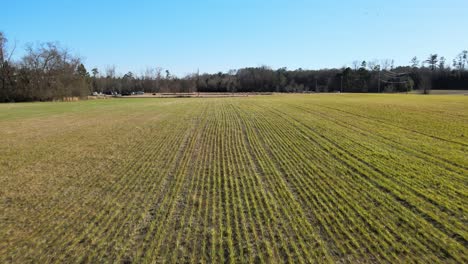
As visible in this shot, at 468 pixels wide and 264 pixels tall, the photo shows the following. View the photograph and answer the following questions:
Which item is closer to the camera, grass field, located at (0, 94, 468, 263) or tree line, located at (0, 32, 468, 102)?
grass field, located at (0, 94, 468, 263)

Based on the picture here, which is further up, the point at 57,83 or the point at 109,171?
the point at 57,83

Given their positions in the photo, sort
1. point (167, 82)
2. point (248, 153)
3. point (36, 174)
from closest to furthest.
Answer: point (36, 174) → point (248, 153) → point (167, 82)

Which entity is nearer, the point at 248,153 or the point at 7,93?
the point at 248,153

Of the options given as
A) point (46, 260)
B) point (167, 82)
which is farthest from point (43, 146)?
point (167, 82)

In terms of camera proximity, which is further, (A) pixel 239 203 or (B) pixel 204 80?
(B) pixel 204 80

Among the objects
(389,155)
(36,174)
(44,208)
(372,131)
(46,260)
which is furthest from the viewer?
(372,131)

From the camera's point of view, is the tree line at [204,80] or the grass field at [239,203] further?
the tree line at [204,80]

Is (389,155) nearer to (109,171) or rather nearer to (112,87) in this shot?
(109,171)
